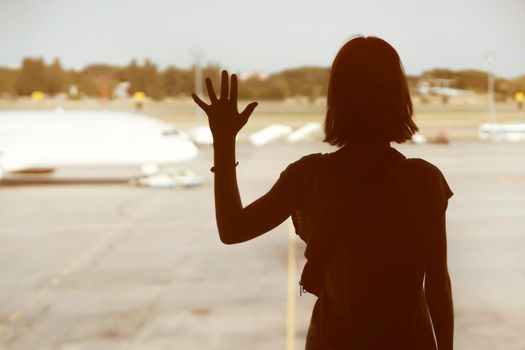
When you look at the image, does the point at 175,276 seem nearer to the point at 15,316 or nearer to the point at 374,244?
the point at 15,316

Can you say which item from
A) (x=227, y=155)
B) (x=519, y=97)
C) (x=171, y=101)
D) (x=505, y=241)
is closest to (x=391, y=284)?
(x=227, y=155)

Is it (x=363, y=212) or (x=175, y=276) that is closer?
(x=363, y=212)

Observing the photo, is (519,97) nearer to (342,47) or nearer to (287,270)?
(287,270)

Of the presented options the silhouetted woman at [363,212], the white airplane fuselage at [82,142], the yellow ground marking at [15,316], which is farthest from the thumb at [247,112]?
the white airplane fuselage at [82,142]

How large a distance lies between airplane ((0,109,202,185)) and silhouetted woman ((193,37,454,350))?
24.9 m

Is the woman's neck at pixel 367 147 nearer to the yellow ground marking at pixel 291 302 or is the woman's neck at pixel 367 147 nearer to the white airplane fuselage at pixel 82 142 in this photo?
the yellow ground marking at pixel 291 302

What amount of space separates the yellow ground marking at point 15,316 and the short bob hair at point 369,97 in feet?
30.8

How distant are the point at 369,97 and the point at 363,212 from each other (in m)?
0.41

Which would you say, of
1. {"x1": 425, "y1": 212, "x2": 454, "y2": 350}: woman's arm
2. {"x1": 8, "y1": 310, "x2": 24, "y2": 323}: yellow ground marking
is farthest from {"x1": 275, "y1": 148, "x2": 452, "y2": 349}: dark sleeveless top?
{"x1": 8, "y1": 310, "x2": 24, "y2": 323}: yellow ground marking

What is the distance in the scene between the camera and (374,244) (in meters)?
2.10

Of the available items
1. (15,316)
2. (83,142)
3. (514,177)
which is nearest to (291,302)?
(15,316)

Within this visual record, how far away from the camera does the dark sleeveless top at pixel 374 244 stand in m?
2.09

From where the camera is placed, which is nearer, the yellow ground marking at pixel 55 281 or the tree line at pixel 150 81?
the yellow ground marking at pixel 55 281

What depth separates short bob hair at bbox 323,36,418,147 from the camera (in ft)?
7.24
